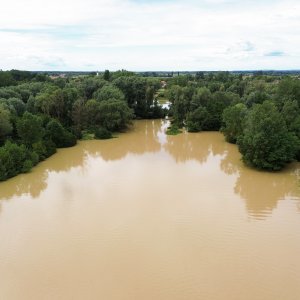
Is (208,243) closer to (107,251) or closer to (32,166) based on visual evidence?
(107,251)

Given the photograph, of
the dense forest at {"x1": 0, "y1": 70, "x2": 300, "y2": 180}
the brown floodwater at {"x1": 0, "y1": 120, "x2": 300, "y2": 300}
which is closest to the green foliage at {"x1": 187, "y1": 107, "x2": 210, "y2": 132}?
the dense forest at {"x1": 0, "y1": 70, "x2": 300, "y2": 180}

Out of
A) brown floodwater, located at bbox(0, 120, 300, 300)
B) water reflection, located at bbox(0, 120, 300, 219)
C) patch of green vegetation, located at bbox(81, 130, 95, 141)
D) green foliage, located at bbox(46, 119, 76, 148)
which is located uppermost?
green foliage, located at bbox(46, 119, 76, 148)

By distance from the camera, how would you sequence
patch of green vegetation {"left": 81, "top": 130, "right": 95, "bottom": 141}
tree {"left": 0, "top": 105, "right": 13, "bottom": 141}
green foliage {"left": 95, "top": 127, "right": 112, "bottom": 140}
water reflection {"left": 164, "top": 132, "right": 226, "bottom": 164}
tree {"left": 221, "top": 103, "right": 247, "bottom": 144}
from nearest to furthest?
tree {"left": 0, "top": 105, "right": 13, "bottom": 141}, water reflection {"left": 164, "top": 132, "right": 226, "bottom": 164}, tree {"left": 221, "top": 103, "right": 247, "bottom": 144}, green foliage {"left": 95, "top": 127, "right": 112, "bottom": 140}, patch of green vegetation {"left": 81, "top": 130, "right": 95, "bottom": 141}

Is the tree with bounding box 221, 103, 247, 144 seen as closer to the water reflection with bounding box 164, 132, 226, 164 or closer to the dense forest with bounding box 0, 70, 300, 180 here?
the dense forest with bounding box 0, 70, 300, 180

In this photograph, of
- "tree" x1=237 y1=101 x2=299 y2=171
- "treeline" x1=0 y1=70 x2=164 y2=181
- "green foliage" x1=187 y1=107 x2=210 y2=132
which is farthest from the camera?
"green foliage" x1=187 y1=107 x2=210 y2=132

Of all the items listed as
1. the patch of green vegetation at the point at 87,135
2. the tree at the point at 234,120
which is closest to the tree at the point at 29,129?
the patch of green vegetation at the point at 87,135

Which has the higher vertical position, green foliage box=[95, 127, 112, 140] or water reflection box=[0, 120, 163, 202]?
green foliage box=[95, 127, 112, 140]
